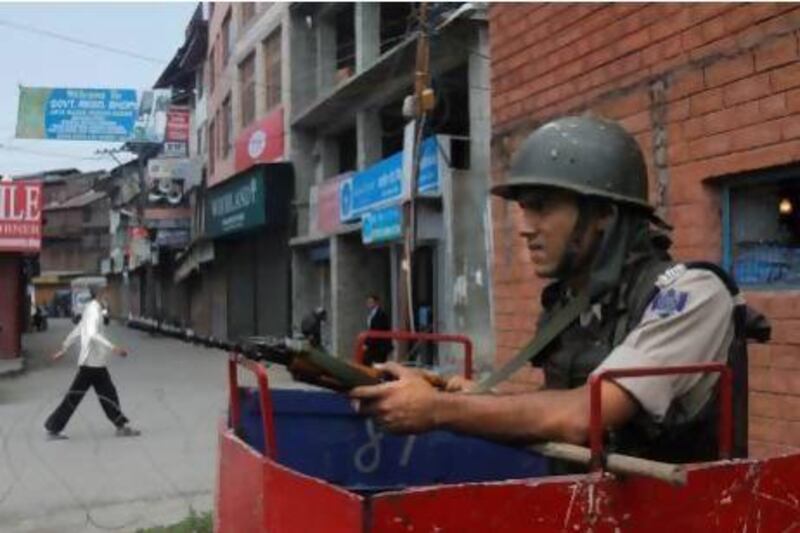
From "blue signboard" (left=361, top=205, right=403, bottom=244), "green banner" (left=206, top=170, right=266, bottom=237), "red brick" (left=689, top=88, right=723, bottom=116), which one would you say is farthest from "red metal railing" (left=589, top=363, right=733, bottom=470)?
"green banner" (left=206, top=170, right=266, bottom=237)

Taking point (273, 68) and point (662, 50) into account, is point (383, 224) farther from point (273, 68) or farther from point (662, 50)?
point (273, 68)

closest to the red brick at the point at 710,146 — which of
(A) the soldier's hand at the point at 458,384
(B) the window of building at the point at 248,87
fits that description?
(A) the soldier's hand at the point at 458,384

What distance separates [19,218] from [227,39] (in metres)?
12.7

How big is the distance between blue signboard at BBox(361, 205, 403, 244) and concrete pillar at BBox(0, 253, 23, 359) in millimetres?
9018

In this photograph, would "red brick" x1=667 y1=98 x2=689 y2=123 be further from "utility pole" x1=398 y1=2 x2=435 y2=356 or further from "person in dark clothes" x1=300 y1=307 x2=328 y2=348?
"utility pole" x1=398 y1=2 x2=435 y2=356

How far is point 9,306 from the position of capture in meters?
21.3

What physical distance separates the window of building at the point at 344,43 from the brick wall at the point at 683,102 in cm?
1427

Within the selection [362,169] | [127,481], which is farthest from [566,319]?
[362,169]

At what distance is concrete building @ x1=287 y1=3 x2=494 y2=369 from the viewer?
13.5 metres

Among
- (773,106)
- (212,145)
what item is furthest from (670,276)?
(212,145)

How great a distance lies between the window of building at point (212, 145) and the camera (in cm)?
3362

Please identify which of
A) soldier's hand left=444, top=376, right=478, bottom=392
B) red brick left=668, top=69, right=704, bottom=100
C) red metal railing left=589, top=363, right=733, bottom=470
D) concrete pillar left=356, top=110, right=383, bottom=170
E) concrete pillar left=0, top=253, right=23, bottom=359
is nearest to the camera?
red metal railing left=589, top=363, right=733, bottom=470

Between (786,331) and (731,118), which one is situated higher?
(731,118)

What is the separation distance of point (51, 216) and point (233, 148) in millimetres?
51117
